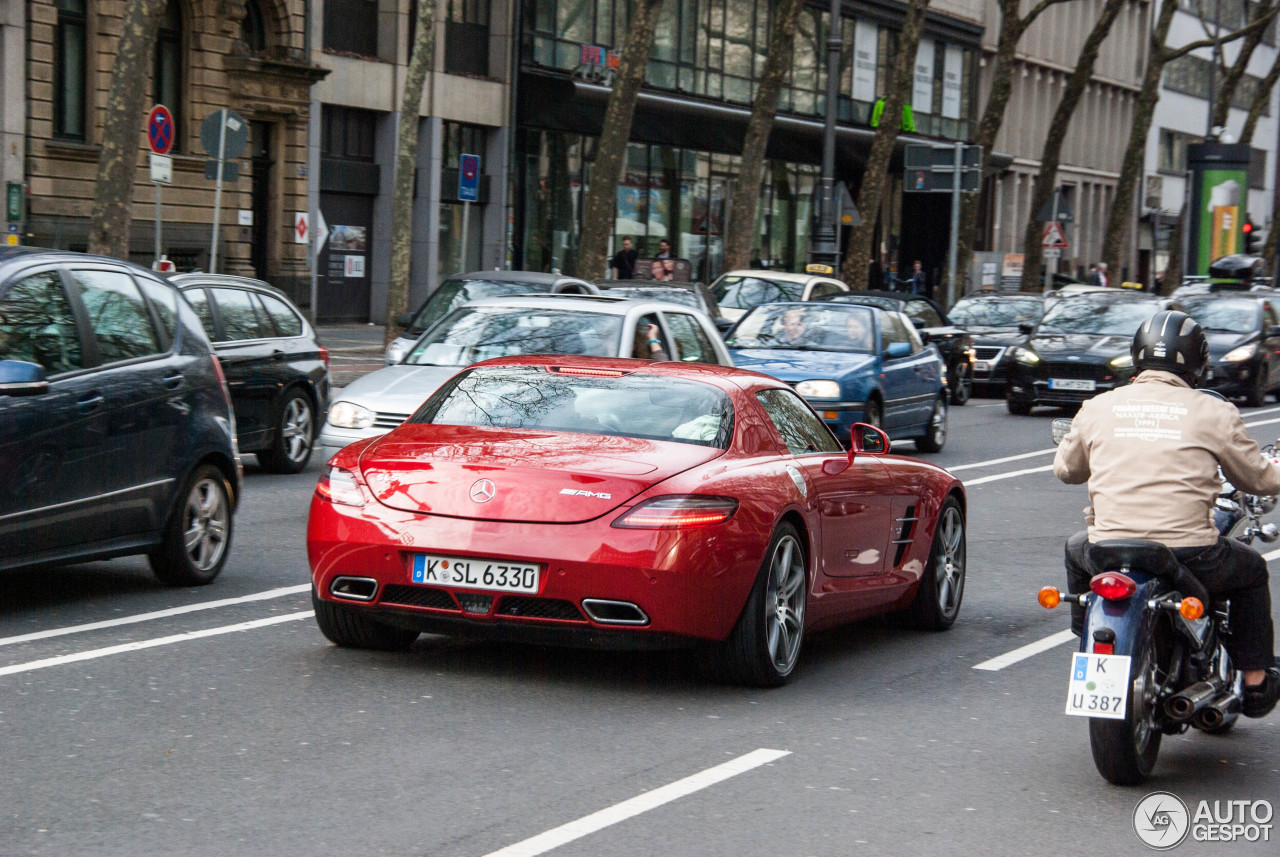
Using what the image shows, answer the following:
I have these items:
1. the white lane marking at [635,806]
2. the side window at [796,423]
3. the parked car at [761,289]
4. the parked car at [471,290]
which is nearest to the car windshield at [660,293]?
the parked car at [471,290]

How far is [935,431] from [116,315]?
12.9 metres

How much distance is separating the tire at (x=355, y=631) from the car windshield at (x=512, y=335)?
5.34 meters

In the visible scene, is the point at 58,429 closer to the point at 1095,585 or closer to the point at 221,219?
the point at 1095,585

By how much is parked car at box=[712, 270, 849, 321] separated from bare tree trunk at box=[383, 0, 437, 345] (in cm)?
454

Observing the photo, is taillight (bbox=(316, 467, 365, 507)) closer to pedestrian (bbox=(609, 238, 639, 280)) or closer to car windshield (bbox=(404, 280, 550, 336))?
car windshield (bbox=(404, 280, 550, 336))

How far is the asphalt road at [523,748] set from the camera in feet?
17.5

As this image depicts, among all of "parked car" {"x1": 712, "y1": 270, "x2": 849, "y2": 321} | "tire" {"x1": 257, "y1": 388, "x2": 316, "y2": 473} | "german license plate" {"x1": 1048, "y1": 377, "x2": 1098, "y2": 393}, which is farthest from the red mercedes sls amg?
"parked car" {"x1": 712, "y1": 270, "x2": 849, "y2": 321}

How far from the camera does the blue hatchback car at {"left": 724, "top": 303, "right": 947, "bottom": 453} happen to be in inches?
726

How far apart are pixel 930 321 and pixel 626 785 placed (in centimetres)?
2218

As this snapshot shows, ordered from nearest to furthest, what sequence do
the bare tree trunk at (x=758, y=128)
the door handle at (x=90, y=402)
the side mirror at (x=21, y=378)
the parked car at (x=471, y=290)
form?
1. the side mirror at (x=21, y=378)
2. the door handle at (x=90, y=402)
3. the parked car at (x=471, y=290)
4. the bare tree trunk at (x=758, y=128)

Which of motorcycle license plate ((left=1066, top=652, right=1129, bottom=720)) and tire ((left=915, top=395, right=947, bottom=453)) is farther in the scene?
tire ((left=915, top=395, right=947, bottom=453))

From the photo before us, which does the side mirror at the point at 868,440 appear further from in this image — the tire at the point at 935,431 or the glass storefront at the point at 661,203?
the glass storefront at the point at 661,203

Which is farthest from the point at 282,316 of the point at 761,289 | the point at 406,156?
the point at 761,289

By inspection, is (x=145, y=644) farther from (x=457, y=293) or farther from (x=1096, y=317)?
(x=1096, y=317)
